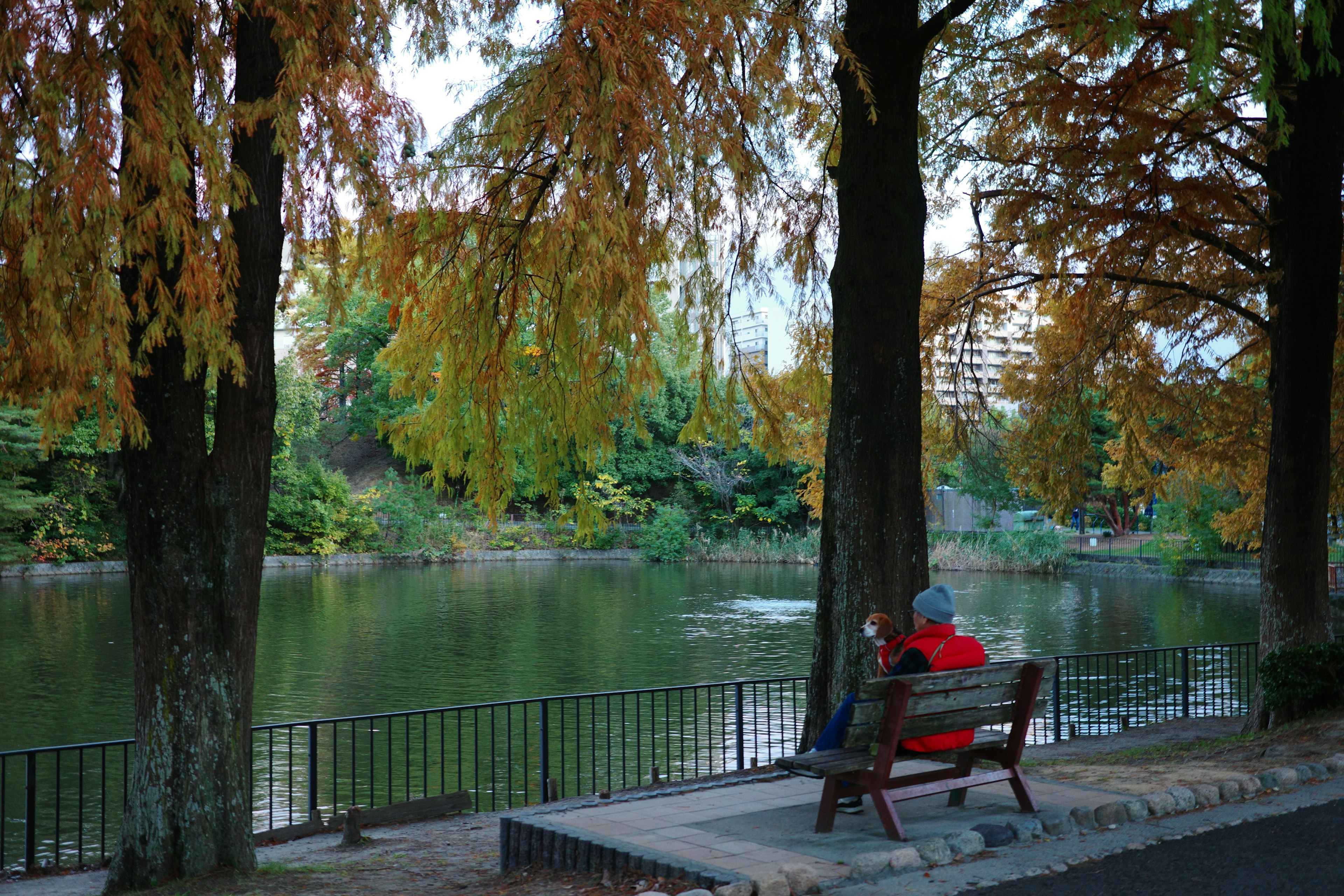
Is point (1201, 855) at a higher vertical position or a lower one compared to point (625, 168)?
lower

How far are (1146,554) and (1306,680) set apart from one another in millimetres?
34600

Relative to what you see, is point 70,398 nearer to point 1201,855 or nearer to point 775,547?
point 1201,855

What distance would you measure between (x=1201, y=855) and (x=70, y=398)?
5.19m

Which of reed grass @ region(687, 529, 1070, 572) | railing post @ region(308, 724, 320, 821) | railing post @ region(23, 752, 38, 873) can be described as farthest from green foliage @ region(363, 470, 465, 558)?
railing post @ region(23, 752, 38, 873)

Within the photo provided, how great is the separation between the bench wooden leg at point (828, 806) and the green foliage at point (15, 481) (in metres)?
31.5

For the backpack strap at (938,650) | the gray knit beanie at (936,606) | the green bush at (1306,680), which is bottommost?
the green bush at (1306,680)

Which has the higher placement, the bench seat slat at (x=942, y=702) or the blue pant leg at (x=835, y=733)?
the bench seat slat at (x=942, y=702)

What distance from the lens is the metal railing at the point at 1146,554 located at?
3612 centimetres

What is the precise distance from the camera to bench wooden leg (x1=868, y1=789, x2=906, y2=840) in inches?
187

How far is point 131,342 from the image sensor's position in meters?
5.89

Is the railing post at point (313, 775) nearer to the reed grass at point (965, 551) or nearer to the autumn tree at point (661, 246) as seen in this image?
the autumn tree at point (661, 246)

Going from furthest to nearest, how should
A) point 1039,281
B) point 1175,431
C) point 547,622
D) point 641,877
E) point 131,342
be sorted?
point 547,622, point 1175,431, point 1039,281, point 131,342, point 641,877

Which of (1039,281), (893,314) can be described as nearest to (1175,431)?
(1039,281)

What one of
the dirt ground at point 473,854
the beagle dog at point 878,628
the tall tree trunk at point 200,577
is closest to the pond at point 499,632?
the dirt ground at point 473,854
